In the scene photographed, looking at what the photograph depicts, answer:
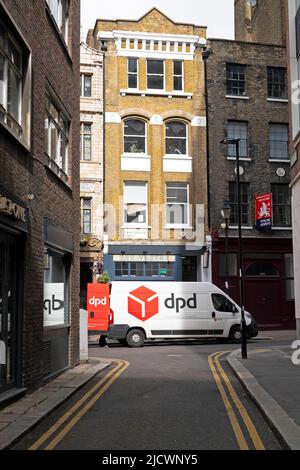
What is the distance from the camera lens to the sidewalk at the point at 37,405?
778 centimetres

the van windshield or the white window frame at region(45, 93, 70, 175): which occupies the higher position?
the white window frame at region(45, 93, 70, 175)

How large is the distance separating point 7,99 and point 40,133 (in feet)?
5.90

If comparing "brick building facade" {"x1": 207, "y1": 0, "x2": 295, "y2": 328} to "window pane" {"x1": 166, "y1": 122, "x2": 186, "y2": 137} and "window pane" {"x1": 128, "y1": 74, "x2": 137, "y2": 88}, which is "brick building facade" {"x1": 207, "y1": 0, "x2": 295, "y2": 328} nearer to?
"window pane" {"x1": 166, "y1": 122, "x2": 186, "y2": 137}

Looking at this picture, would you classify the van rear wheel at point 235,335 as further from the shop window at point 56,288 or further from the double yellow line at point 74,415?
the shop window at point 56,288

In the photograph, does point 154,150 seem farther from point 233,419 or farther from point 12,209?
point 233,419

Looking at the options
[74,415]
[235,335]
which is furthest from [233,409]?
[235,335]

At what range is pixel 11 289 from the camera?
1034cm

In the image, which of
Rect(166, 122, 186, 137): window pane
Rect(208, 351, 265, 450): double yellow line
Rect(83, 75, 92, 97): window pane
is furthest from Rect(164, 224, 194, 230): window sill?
Rect(208, 351, 265, 450): double yellow line

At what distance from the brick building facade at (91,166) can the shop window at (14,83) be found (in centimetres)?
2005

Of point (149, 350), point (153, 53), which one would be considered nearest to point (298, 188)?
point (149, 350)

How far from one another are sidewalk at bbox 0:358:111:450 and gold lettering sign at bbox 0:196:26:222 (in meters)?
3.03

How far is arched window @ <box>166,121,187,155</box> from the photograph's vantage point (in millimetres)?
33438
